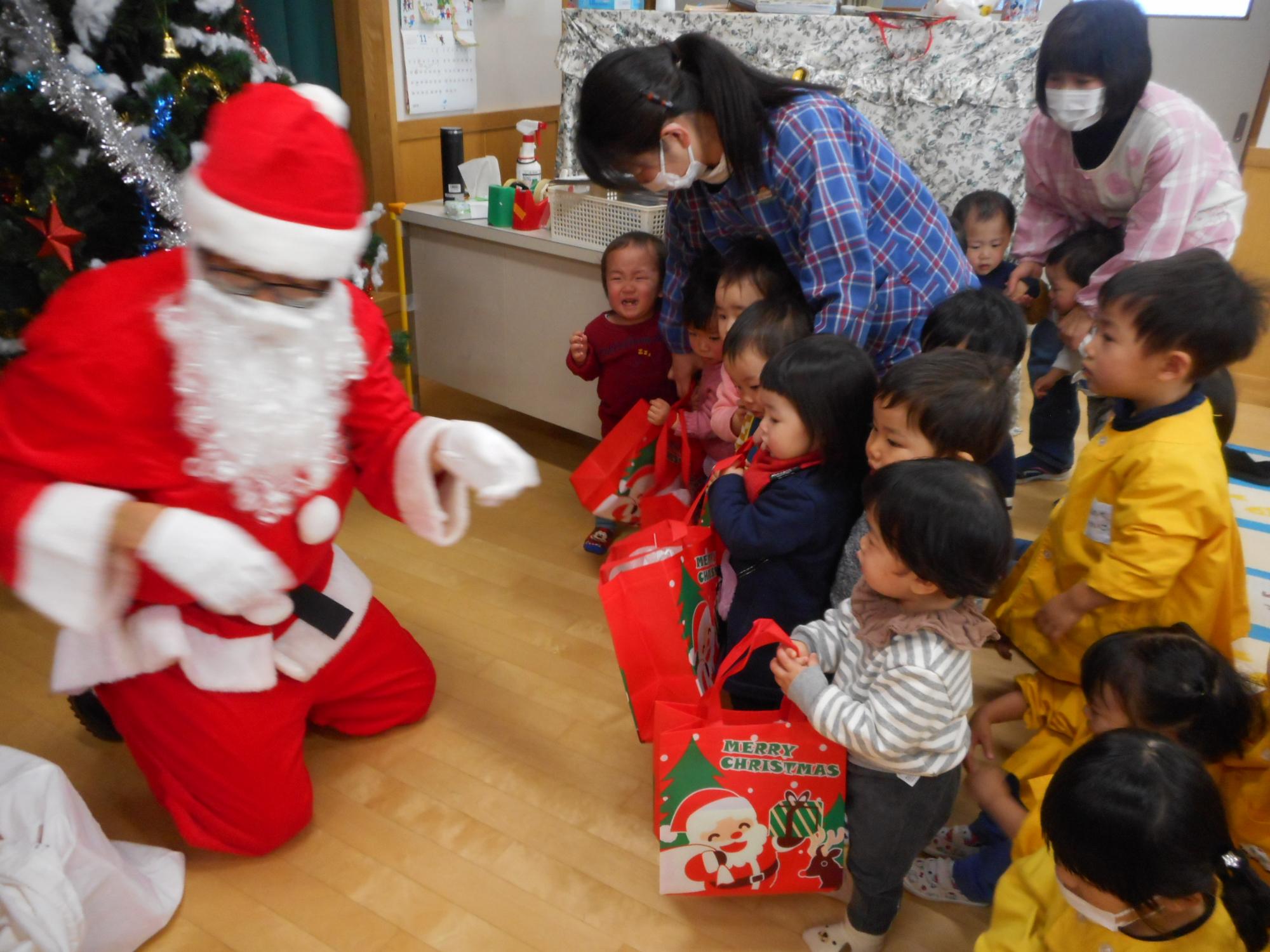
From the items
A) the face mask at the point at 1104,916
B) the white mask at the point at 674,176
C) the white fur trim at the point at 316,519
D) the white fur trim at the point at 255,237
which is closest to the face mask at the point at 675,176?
the white mask at the point at 674,176

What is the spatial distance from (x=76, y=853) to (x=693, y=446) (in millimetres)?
1418

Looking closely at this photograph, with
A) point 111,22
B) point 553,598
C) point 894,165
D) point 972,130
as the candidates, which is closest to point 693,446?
point 553,598

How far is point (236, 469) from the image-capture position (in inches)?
50.2

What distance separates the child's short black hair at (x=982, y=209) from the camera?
2615 mm

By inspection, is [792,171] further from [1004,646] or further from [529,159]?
[529,159]

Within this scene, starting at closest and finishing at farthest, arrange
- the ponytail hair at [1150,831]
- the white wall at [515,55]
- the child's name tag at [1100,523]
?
the ponytail hair at [1150,831], the child's name tag at [1100,523], the white wall at [515,55]

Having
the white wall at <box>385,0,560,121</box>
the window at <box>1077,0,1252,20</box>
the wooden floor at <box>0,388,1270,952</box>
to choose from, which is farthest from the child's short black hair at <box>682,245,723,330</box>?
the window at <box>1077,0,1252,20</box>

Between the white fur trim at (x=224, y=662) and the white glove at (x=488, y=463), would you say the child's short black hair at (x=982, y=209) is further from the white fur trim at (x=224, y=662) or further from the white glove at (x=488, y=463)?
the white fur trim at (x=224, y=662)

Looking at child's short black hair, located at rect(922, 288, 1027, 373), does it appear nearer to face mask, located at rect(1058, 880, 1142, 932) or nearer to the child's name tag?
the child's name tag

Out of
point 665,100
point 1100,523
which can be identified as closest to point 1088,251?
point 1100,523

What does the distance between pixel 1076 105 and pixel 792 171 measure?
79 centimetres

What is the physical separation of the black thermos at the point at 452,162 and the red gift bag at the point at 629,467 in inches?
41.5

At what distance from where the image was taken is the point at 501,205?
2590 mm

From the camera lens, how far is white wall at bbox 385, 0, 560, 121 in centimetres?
372
